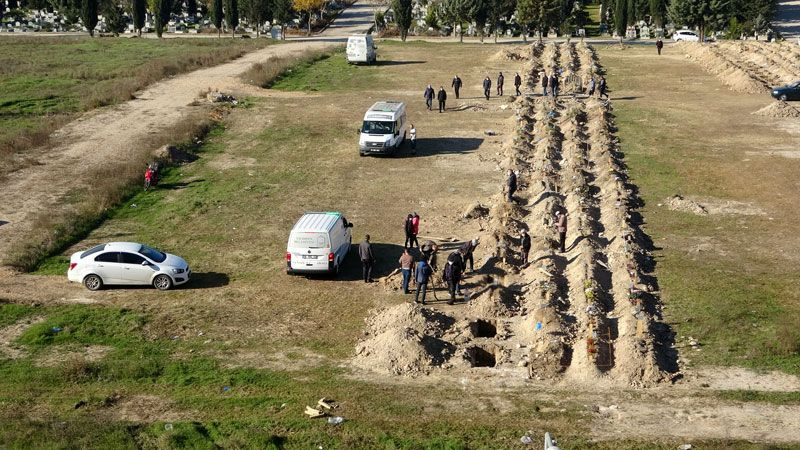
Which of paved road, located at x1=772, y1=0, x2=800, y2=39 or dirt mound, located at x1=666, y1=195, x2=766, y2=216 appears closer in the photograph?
dirt mound, located at x1=666, y1=195, x2=766, y2=216

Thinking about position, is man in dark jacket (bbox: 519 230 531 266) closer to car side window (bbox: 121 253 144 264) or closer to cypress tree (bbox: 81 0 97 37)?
car side window (bbox: 121 253 144 264)

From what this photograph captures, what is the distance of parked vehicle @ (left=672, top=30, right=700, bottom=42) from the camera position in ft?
286

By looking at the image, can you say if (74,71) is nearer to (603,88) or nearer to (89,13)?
(89,13)

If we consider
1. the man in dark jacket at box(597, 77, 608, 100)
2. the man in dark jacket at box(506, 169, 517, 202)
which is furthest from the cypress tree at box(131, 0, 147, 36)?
the man in dark jacket at box(506, 169, 517, 202)

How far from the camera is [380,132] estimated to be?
140ft

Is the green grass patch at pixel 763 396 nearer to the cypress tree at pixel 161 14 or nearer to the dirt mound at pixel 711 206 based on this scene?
the dirt mound at pixel 711 206

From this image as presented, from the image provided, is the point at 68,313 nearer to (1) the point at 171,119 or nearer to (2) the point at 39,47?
(1) the point at 171,119

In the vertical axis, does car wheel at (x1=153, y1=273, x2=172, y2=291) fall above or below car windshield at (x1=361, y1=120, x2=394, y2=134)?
below

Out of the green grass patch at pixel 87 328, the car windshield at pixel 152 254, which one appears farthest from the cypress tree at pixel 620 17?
the green grass patch at pixel 87 328

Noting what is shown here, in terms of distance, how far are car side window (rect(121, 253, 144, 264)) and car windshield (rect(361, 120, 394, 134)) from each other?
58.0ft

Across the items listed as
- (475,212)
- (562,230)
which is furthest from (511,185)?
(562,230)

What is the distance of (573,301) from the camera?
25.6 m

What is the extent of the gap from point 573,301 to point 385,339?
235 inches

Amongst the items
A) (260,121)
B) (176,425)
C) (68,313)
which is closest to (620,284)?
(176,425)
